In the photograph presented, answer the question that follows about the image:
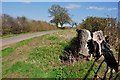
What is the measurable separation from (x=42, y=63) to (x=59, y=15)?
3022cm

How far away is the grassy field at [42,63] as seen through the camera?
770 cm

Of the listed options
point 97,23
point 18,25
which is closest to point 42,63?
point 97,23

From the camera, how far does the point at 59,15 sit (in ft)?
126

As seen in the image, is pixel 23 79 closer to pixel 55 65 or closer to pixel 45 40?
pixel 55 65

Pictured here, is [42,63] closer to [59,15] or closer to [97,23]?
[97,23]

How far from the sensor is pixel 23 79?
7.78 m

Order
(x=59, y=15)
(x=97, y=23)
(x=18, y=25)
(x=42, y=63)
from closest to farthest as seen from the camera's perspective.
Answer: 1. (x=42, y=63)
2. (x=97, y=23)
3. (x=18, y=25)
4. (x=59, y=15)

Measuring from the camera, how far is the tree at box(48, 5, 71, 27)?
3502 cm

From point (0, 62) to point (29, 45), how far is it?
68.3 inches

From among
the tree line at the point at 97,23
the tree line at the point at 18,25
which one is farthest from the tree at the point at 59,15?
the tree line at the point at 97,23

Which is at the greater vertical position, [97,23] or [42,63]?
[97,23]

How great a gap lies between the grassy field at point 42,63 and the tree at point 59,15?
2358 cm

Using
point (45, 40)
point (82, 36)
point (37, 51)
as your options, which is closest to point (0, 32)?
point (45, 40)

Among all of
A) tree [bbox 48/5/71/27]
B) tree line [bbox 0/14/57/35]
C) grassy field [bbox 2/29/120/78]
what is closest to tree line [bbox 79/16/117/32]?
grassy field [bbox 2/29/120/78]
